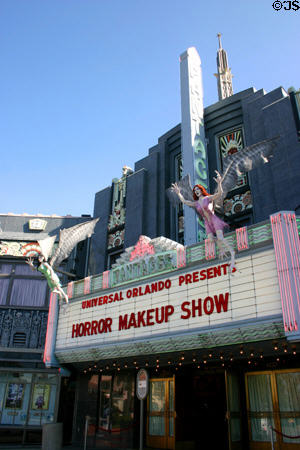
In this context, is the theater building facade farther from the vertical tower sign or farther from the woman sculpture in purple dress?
the vertical tower sign

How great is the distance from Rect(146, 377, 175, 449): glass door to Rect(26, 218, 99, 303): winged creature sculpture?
595 centimetres

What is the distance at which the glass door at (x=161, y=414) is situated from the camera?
17.1 meters

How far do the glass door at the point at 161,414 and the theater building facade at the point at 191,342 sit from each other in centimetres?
4

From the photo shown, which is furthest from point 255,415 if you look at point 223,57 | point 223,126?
point 223,57

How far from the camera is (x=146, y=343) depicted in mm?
14133

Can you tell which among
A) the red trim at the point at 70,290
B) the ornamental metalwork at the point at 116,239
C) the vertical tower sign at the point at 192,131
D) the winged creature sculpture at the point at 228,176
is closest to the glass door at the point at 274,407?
the winged creature sculpture at the point at 228,176

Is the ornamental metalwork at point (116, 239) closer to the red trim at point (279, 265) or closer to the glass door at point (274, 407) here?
the glass door at point (274, 407)

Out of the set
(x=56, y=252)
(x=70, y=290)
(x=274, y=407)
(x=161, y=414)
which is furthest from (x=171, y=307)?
(x=56, y=252)

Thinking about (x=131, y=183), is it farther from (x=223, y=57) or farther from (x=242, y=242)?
(x=223, y=57)

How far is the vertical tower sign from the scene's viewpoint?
18.4m

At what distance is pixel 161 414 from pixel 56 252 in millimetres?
8819

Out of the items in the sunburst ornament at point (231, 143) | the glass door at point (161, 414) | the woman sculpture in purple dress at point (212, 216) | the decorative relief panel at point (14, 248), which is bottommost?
the glass door at point (161, 414)

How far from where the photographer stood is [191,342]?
12.9 meters

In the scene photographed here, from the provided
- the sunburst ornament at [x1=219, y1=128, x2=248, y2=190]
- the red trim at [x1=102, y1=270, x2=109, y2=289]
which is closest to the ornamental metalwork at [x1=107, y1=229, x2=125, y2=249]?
the red trim at [x1=102, y1=270, x2=109, y2=289]
